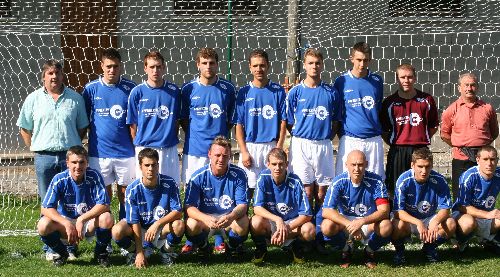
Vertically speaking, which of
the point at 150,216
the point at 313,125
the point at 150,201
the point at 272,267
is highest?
the point at 313,125

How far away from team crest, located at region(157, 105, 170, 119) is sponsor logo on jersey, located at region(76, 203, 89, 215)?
32.4 inches

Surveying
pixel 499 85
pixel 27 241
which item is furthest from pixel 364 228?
pixel 499 85

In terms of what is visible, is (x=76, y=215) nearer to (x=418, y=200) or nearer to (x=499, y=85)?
(x=418, y=200)

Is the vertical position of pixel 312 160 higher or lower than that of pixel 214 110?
lower

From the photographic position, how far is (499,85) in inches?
387

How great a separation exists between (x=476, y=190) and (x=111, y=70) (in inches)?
106

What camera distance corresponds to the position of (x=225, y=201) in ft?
18.5

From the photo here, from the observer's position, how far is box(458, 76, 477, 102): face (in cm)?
597

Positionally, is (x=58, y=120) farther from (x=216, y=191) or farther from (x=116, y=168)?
(x=216, y=191)

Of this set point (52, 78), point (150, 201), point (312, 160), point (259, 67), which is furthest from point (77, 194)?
point (312, 160)

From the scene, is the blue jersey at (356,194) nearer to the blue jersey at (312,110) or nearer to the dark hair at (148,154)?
the blue jersey at (312,110)

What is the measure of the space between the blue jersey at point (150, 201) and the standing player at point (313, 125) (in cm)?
98

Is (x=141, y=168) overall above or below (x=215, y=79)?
below

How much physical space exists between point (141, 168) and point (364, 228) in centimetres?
153
